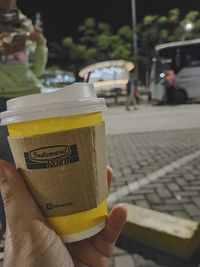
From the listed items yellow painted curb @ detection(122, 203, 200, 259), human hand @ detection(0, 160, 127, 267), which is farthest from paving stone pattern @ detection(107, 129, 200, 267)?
human hand @ detection(0, 160, 127, 267)

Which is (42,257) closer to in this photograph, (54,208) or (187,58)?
(54,208)

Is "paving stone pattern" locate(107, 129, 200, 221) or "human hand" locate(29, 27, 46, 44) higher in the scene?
"human hand" locate(29, 27, 46, 44)

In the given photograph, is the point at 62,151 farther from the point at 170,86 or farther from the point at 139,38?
the point at 139,38

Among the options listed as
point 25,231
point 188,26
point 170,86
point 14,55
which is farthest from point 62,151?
point 188,26

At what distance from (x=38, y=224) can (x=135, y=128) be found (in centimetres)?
851

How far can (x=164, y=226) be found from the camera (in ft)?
9.66

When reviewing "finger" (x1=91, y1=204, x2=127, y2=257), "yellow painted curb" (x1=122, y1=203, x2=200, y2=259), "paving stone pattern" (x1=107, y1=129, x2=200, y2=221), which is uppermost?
"finger" (x1=91, y1=204, x2=127, y2=257)

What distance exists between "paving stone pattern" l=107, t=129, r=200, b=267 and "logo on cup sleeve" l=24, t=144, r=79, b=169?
1.72 metres

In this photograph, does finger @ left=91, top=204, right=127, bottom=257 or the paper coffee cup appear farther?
finger @ left=91, top=204, right=127, bottom=257

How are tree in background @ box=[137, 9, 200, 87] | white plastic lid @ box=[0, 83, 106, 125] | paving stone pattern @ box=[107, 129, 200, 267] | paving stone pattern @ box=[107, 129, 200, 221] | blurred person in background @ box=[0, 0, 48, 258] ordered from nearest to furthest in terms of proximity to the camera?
white plastic lid @ box=[0, 83, 106, 125] → blurred person in background @ box=[0, 0, 48, 258] → paving stone pattern @ box=[107, 129, 200, 267] → paving stone pattern @ box=[107, 129, 200, 221] → tree in background @ box=[137, 9, 200, 87]

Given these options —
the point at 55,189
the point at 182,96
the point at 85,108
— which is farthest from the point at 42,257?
the point at 182,96

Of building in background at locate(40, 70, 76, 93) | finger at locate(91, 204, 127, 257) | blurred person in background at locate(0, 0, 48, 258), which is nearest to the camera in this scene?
finger at locate(91, 204, 127, 257)

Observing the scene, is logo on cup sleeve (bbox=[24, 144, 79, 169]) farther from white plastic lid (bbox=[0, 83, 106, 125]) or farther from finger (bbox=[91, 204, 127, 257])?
finger (bbox=[91, 204, 127, 257])

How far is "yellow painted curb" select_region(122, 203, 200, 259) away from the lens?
2736 mm
